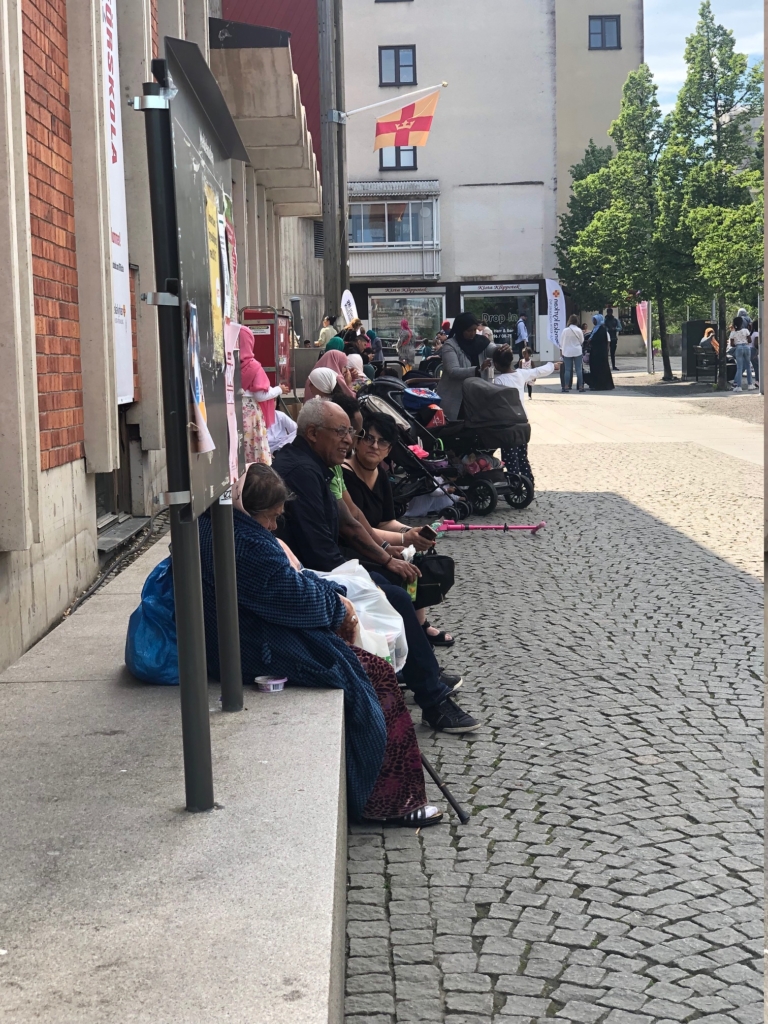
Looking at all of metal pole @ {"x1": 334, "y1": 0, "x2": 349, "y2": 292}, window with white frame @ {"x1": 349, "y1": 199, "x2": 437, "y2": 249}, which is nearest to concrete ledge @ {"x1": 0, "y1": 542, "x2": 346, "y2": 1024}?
metal pole @ {"x1": 334, "y1": 0, "x2": 349, "y2": 292}

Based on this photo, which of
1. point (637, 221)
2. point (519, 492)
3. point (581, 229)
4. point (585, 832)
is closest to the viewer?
point (585, 832)

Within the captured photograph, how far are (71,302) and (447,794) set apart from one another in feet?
13.1

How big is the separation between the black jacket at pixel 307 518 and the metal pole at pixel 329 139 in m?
12.6

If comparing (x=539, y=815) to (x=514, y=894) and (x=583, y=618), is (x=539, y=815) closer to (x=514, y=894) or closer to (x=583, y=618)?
(x=514, y=894)

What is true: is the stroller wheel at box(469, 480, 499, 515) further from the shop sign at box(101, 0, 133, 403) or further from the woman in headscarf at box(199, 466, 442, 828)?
the woman in headscarf at box(199, 466, 442, 828)

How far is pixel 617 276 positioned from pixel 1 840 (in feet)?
135

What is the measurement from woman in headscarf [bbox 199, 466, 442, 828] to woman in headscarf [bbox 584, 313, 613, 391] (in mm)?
30636

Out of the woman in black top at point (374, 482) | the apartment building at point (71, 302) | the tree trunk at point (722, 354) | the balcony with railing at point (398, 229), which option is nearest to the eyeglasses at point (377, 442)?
the woman in black top at point (374, 482)

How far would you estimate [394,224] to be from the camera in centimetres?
5466

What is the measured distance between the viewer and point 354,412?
7656mm

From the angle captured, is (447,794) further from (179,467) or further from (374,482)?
(374,482)

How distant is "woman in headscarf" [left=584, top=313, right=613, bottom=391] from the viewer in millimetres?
34281

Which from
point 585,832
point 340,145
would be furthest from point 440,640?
point 340,145

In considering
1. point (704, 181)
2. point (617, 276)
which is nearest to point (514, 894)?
point (704, 181)
